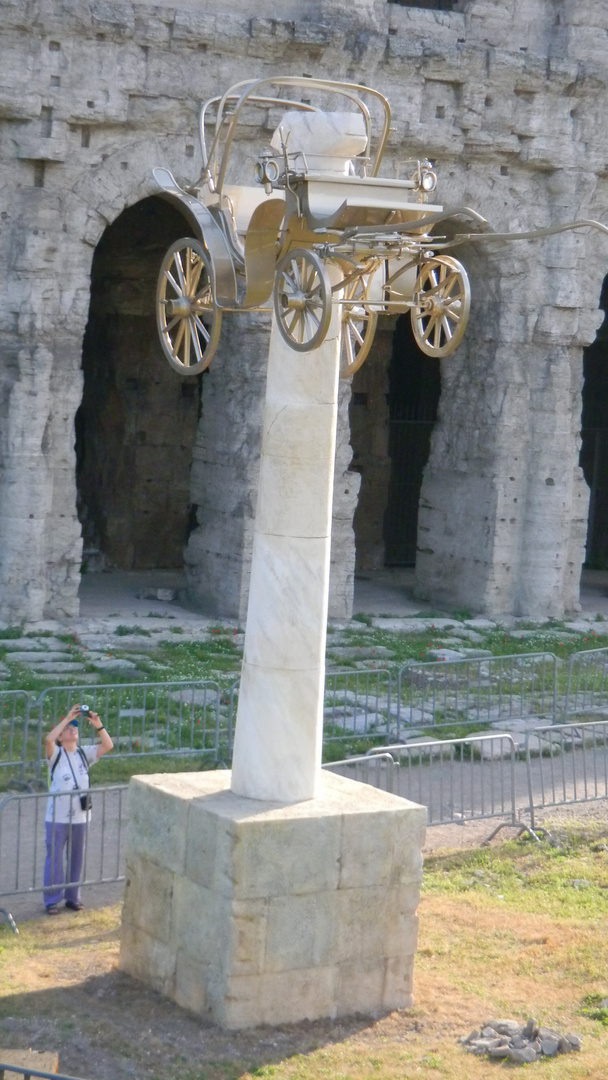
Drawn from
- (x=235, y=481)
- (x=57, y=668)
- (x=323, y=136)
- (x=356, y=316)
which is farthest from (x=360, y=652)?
(x=323, y=136)

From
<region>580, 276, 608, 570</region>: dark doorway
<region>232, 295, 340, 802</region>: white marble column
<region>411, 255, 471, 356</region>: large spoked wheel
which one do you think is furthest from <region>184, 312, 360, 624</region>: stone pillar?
<region>232, 295, 340, 802</region>: white marble column

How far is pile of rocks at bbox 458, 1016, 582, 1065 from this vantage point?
6.36 m

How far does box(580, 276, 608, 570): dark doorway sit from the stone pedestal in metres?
15.1

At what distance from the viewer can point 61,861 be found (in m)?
8.04

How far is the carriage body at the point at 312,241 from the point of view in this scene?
6.42 metres

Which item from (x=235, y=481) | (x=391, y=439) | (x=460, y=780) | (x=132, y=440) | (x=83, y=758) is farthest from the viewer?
(x=391, y=439)

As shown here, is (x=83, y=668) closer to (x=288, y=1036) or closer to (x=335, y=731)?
(x=335, y=731)

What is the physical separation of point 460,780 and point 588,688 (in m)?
3.56

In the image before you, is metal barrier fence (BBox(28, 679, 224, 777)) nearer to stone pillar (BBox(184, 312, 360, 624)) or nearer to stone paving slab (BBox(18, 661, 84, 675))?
stone paving slab (BBox(18, 661, 84, 675))

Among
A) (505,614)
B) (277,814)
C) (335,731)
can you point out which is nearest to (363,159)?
(277,814)

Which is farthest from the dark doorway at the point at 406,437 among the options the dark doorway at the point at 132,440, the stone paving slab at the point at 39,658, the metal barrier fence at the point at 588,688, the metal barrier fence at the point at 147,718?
the metal barrier fence at the point at 147,718

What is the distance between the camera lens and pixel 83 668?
12805 millimetres

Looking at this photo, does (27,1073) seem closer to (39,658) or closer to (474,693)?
(39,658)

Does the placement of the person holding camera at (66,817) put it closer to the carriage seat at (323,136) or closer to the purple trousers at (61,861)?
Answer: the purple trousers at (61,861)
